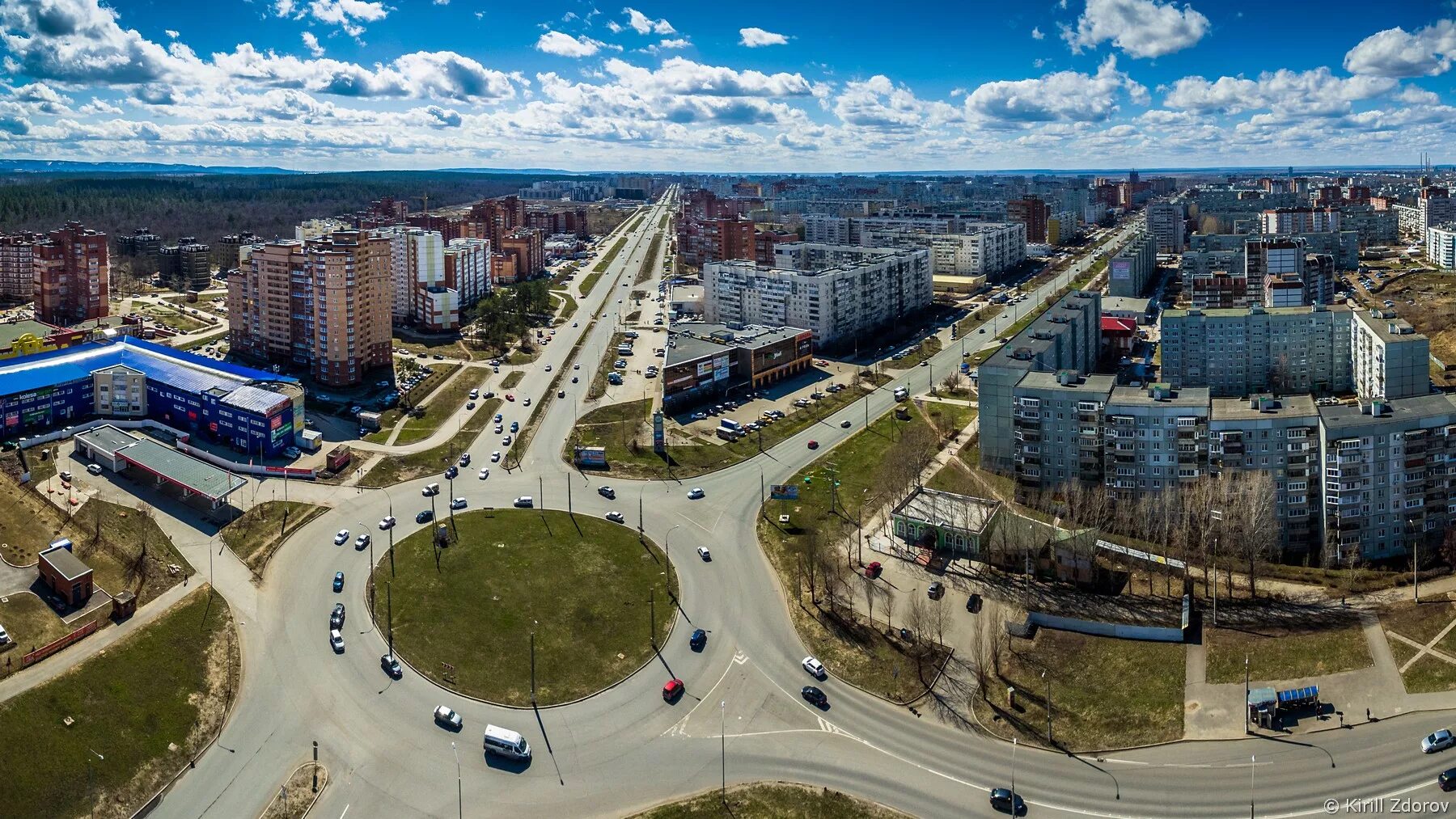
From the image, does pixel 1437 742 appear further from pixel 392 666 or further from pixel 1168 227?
pixel 1168 227

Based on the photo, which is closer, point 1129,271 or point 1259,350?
point 1259,350

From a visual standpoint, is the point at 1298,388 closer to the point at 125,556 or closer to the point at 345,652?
the point at 345,652

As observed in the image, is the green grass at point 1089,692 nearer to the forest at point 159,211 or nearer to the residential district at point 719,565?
the residential district at point 719,565

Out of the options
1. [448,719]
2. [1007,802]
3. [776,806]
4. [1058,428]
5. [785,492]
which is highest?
[1058,428]

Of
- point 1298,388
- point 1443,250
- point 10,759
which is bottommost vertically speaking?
point 10,759

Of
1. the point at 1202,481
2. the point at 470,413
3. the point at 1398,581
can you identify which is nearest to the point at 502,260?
the point at 470,413

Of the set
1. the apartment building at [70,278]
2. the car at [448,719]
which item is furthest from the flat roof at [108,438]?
the apartment building at [70,278]

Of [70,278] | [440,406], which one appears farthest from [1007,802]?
[70,278]
